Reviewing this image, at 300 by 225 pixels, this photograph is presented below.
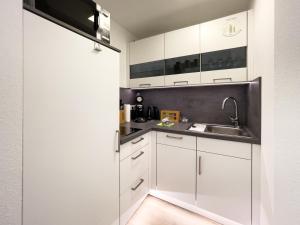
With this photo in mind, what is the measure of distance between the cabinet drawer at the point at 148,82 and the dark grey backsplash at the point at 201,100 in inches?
8.2

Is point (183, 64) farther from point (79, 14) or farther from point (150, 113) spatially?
point (79, 14)

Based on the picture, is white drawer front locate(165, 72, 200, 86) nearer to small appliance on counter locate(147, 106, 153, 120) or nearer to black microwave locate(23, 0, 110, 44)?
small appliance on counter locate(147, 106, 153, 120)

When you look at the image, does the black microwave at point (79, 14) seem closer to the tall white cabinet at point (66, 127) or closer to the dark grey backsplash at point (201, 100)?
the tall white cabinet at point (66, 127)

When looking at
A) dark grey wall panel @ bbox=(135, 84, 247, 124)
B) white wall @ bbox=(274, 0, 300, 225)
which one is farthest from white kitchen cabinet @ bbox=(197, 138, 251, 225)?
dark grey wall panel @ bbox=(135, 84, 247, 124)

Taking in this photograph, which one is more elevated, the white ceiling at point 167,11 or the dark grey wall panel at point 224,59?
the white ceiling at point 167,11

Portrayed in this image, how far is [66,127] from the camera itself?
2.43 ft

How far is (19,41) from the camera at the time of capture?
46 centimetres

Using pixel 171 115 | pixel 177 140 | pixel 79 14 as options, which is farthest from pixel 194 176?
pixel 79 14

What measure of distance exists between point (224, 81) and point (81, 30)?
1.40m

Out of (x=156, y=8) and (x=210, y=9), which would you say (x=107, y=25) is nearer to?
(x=156, y=8)

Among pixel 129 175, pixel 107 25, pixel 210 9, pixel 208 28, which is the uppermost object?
pixel 210 9

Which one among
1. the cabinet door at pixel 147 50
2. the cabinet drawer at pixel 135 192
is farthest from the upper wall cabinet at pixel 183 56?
the cabinet drawer at pixel 135 192

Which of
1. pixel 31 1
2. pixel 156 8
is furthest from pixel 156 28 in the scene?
pixel 31 1

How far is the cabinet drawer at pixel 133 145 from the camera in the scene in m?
1.23
